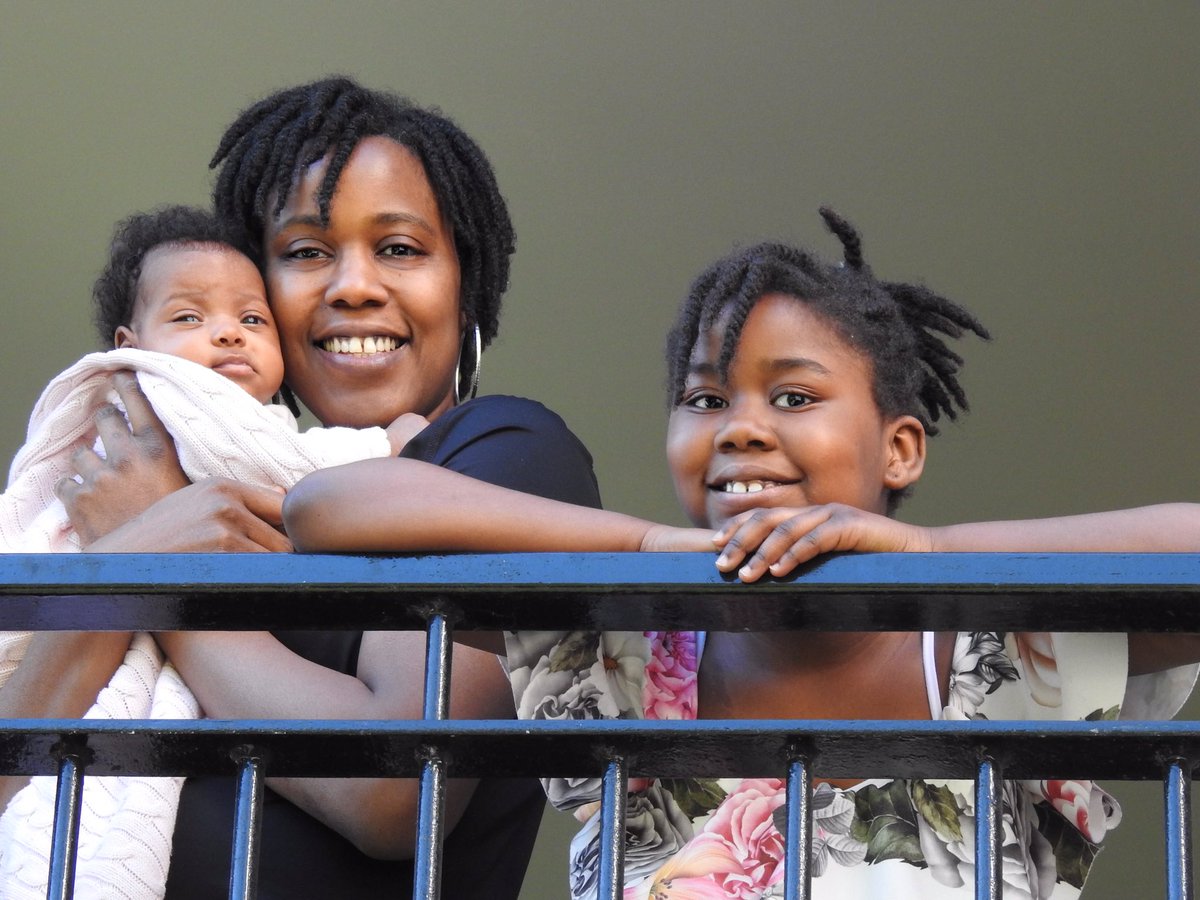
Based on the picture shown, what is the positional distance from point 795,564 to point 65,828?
59 centimetres

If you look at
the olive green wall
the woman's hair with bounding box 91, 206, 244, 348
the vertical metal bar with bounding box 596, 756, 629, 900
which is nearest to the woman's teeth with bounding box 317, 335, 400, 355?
the woman's hair with bounding box 91, 206, 244, 348

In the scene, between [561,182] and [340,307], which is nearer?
[340,307]

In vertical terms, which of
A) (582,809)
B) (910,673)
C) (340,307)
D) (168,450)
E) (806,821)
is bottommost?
(806,821)

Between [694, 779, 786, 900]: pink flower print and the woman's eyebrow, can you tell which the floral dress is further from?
the woman's eyebrow

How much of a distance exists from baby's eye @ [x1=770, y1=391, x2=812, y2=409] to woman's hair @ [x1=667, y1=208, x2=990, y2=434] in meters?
0.08

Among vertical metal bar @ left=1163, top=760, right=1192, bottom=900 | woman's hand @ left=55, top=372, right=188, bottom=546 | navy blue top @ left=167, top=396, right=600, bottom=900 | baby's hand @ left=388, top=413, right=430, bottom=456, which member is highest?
baby's hand @ left=388, top=413, right=430, bottom=456

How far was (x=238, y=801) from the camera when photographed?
5.15 feet

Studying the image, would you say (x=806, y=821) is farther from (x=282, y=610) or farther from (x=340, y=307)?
(x=340, y=307)

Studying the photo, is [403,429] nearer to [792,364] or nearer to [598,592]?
[792,364]

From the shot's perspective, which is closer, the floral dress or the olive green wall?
the floral dress

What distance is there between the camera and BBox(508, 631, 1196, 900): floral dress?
210 centimetres

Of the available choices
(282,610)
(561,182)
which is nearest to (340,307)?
(282,610)

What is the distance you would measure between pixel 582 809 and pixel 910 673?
42 cm

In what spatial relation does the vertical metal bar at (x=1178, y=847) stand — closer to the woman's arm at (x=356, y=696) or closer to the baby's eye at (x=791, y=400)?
the woman's arm at (x=356, y=696)
